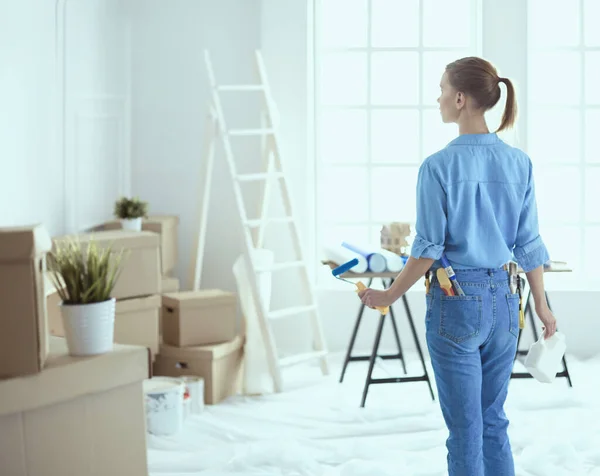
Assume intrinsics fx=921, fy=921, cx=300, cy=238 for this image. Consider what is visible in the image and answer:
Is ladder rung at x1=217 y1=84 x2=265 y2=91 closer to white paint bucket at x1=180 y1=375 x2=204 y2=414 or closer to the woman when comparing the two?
white paint bucket at x1=180 y1=375 x2=204 y2=414

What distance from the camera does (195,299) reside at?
491cm

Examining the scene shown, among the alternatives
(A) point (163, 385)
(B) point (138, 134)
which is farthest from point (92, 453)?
(B) point (138, 134)

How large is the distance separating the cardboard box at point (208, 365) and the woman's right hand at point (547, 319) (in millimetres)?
2263

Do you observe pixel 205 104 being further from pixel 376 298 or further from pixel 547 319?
pixel 547 319

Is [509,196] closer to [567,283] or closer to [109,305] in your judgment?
[109,305]

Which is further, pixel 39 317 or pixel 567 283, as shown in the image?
pixel 567 283

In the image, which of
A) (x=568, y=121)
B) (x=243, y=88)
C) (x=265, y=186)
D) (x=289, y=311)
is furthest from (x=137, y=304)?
(x=568, y=121)

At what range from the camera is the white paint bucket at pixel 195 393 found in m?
4.61

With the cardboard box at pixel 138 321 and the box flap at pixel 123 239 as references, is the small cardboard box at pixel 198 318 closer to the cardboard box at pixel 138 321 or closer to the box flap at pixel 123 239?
the cardboard box at pixel 138 321

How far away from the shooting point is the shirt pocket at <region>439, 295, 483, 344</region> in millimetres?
2627

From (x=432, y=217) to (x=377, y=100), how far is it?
3.53 m

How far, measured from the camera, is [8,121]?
409 cm

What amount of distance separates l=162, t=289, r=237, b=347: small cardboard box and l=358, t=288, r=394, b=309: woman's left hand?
2.21 m

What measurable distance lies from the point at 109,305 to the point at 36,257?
35 centimetres
